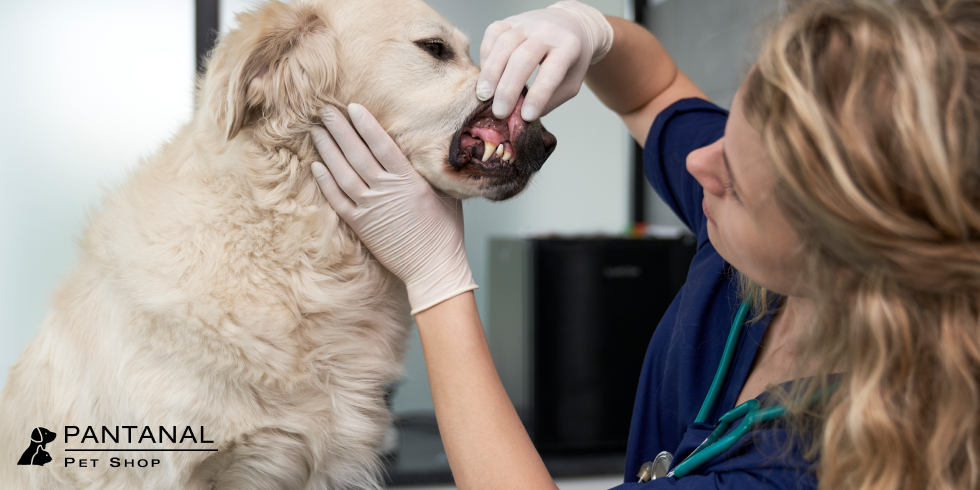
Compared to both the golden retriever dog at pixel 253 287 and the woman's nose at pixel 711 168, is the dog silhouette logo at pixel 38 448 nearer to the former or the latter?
the golden retriever dog at pixel 253 287

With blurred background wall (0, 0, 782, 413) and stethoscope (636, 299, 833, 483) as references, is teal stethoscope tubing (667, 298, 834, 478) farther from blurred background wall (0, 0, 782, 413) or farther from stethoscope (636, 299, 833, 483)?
blurred background wall (0, 0, 782, 413)

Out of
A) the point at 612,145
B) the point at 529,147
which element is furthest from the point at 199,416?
the point at 612,145

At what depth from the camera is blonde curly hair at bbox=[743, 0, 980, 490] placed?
48 cm

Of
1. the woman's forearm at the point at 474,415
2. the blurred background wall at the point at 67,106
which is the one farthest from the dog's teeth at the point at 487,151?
the blurred background wall at the point at 67,106

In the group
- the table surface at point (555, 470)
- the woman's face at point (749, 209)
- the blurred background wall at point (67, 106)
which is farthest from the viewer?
the table surface at point (555, 470)

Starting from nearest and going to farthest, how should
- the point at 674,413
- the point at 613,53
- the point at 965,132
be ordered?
1. the point at 965,132
2. the point at 674,413
3. the point at 613,53

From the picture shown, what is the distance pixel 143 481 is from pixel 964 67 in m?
1.01

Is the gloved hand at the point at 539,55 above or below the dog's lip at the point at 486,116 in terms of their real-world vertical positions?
above

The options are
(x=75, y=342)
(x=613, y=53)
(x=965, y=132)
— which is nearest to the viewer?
(x=965, y=132)

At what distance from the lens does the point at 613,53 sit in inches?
45.7

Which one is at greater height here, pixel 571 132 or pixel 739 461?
pixel 571 132

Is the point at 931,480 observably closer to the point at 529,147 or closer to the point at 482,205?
the point at 529,147

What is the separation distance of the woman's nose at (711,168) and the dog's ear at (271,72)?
1.79ft

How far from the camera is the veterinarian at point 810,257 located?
1.62 ft
